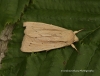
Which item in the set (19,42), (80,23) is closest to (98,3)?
(80,23)

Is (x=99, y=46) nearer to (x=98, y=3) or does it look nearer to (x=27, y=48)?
(x=98, y=3)

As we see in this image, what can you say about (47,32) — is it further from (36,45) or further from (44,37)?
(36,45)

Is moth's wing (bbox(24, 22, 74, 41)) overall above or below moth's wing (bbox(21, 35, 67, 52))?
above

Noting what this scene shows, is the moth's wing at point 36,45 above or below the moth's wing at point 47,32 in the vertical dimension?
below
